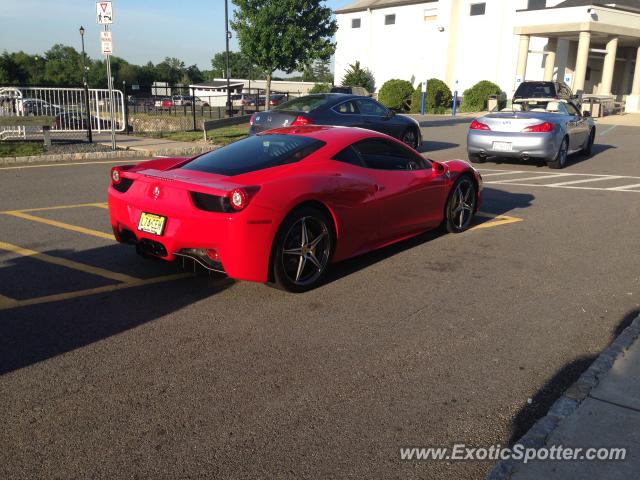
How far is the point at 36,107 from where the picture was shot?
17.5 meters

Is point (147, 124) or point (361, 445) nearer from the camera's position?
point (361, 445)

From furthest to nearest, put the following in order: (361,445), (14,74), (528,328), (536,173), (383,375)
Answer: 1. (14,74)
2. (536,173)
3. (528,328)
4. (383,375)
5. (361,445)

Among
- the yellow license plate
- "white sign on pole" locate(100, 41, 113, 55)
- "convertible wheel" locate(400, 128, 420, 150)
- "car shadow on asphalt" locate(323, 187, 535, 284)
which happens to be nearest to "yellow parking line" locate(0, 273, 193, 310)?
the yellow license plate

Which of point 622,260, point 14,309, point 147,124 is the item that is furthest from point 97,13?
point 147,124

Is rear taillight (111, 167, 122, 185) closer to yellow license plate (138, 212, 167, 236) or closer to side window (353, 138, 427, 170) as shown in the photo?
yellow license plate (138, 212, 167, 236)

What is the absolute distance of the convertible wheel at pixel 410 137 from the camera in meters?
15.0

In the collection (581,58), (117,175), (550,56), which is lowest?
(117,175)

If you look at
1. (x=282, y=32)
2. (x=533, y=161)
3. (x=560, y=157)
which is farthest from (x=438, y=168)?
(x=282, y=32)

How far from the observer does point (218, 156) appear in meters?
5.73

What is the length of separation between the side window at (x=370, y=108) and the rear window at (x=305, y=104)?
87 centimetres

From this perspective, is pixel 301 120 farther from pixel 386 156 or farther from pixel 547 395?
pixel 547 395

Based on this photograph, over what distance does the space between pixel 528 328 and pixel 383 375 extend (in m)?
1.42

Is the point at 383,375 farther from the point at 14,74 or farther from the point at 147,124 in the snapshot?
the point at 14,74

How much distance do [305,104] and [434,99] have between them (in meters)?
30.9
